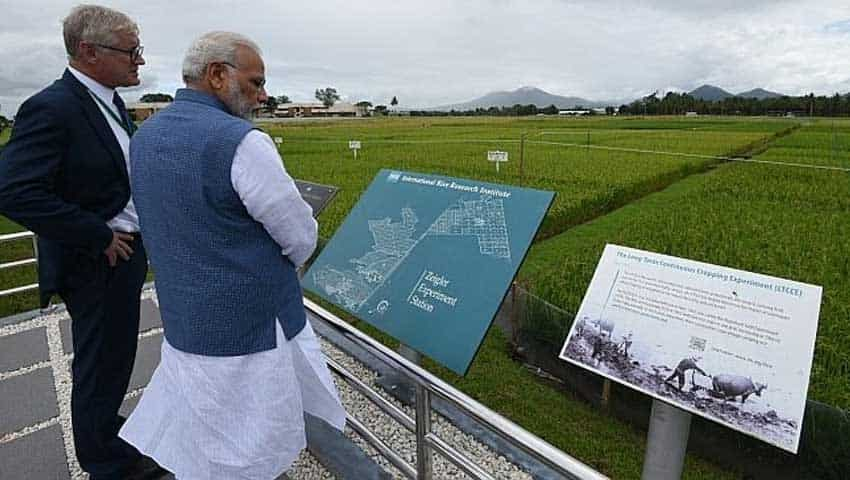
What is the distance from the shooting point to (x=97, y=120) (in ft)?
6.00

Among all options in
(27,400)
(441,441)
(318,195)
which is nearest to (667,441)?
(441,441)

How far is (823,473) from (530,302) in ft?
6.47

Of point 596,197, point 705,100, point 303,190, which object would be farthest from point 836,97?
point 303,190

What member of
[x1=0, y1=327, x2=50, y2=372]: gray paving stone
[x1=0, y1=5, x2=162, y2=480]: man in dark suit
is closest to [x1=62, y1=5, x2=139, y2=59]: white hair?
[x1=0, y1=5, x2=162, y2=480]: man in dark suit

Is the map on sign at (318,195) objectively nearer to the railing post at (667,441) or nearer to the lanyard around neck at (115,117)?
the lanyard around neck at (115,117)

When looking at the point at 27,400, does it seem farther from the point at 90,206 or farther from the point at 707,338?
the point at 707,338

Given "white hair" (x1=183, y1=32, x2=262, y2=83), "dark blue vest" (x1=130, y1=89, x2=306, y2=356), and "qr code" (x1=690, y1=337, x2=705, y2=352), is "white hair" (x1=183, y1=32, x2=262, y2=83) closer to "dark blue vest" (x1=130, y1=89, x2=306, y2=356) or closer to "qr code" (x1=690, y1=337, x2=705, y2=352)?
"dark blue vest" (x1=130, y1=89, x2=306, y2=356)

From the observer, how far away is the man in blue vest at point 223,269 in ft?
4.22

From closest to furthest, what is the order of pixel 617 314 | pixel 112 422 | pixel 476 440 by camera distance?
pixel 617 314 → pixel 112 422 → pixel 476 440

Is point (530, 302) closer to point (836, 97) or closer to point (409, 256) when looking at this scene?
point (409, 256)

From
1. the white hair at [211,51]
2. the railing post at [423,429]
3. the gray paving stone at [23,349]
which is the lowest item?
the gray paving stone at [23,349]

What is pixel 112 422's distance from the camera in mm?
2068

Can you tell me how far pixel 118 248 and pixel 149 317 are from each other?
2.89m

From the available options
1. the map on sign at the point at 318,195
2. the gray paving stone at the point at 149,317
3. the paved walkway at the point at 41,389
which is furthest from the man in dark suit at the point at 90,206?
the gray paving stone at the point at 149,317
